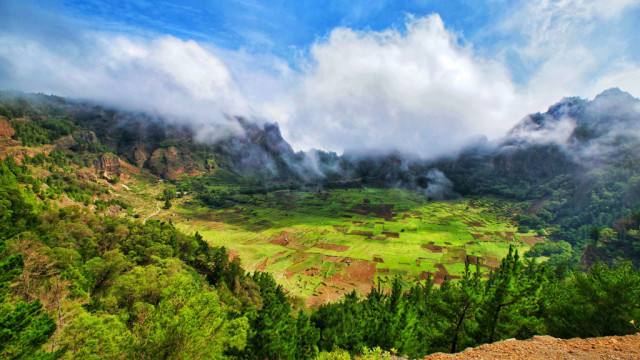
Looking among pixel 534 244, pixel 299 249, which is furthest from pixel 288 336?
pixel 534 244

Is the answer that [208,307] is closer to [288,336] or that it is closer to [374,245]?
[288,336]

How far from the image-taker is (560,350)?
1639 cm

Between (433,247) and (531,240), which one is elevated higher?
(531,240)

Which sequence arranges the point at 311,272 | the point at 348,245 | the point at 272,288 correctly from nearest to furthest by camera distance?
the point at 272,288, the point at 311,272, the point at 348,245

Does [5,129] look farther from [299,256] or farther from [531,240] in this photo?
[531,240]

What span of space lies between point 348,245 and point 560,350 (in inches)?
4800

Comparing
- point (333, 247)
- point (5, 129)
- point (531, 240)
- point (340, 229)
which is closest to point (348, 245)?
point (333, 247)

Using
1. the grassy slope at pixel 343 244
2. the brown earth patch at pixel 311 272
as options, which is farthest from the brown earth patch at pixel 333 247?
the brown earth patch at pixel 311 272

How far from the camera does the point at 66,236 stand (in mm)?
51719

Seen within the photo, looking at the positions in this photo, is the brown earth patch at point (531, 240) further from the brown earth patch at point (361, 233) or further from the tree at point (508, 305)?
the tree at point (508, 305)

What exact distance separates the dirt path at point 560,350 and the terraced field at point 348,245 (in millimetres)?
70338

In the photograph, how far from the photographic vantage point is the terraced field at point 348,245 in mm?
98812

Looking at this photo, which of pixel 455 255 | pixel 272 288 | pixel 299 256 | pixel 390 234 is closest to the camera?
pixel 272 288

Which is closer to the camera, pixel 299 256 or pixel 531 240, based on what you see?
pixel 299 256
